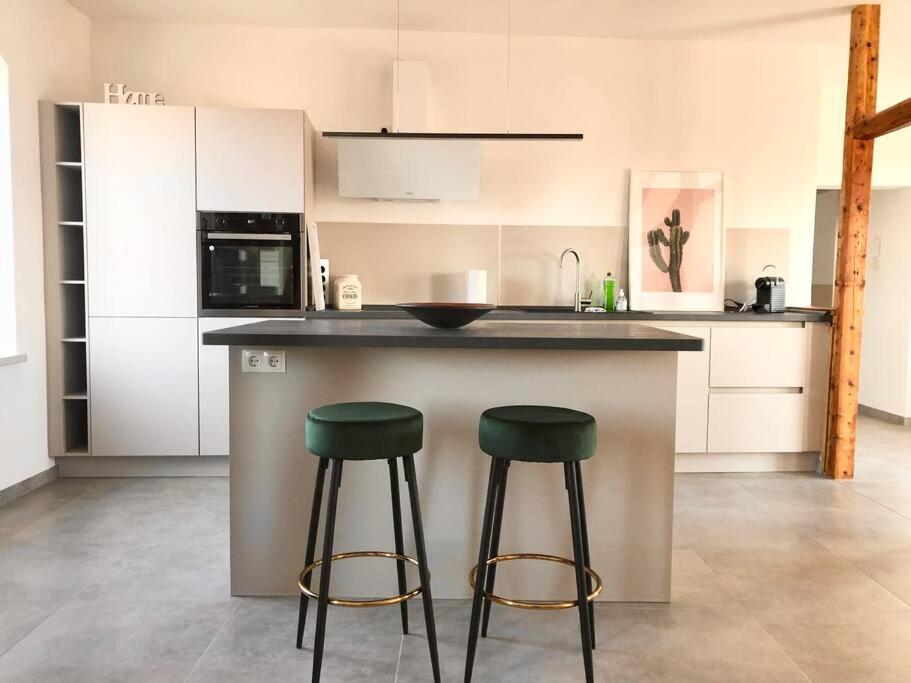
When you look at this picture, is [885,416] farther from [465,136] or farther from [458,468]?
[458,468]

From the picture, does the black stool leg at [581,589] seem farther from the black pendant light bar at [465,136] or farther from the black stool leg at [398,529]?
the black pendant light bar at [465,136]


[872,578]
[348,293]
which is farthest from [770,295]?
[348,293]

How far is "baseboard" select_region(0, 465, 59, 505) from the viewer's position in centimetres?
375

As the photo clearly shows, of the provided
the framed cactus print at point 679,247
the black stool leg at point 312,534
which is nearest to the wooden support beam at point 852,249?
the framed cactus print at point 679,247

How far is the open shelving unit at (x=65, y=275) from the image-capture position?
409cm

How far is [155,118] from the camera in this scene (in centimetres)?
414

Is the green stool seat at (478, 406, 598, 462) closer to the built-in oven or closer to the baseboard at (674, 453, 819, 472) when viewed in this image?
the built-in oven

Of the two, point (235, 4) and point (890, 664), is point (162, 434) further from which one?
point (890, 664)

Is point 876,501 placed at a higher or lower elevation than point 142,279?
lower

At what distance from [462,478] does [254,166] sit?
253 centimetres

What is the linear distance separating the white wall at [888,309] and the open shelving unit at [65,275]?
6457mm

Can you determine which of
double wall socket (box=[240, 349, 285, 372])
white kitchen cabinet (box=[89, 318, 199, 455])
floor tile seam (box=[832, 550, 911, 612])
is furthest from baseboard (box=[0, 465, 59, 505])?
floor tile seam (box=[832, 550, 911, 612])

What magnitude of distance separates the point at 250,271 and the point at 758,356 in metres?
3.20

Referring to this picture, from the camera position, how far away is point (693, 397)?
175 inches
